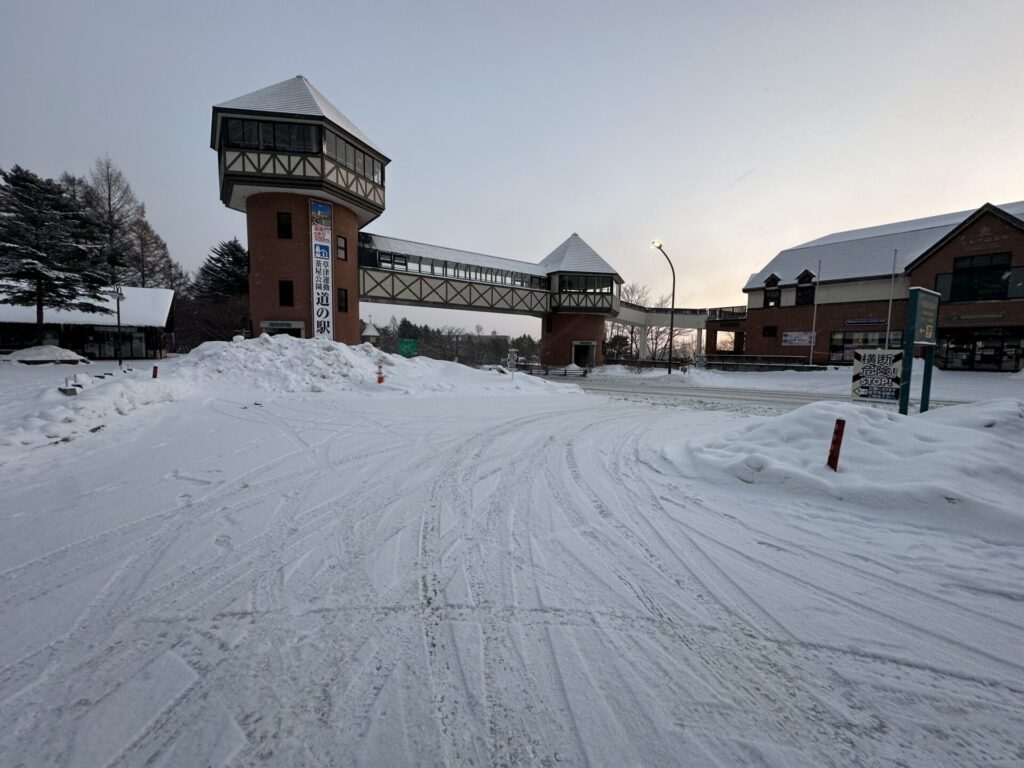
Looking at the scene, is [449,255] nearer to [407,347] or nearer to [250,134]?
[407,347]

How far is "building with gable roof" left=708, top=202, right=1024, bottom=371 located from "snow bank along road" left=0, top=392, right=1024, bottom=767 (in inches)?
1281

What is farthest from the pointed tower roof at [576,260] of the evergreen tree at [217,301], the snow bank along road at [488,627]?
the snow bank along road at [488,627]

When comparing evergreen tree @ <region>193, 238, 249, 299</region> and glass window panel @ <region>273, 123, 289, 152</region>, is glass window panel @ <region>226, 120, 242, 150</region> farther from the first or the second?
evergreen tree @ <region>193, 238, 249, 299</region>

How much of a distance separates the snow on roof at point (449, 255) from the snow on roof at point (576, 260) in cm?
137

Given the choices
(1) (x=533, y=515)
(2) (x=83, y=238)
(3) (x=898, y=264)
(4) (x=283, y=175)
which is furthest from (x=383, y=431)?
(3) (x=898, y=264)

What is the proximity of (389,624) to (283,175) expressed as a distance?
23.2m

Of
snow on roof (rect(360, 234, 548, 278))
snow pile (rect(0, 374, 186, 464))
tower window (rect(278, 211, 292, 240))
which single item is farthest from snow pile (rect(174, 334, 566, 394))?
snow on roof (rect(360, 234, 548, 278))

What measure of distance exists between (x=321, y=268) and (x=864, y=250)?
38947 millimetres

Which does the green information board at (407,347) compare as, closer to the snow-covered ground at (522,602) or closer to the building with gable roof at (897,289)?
the snow-covered ground at (522,602)

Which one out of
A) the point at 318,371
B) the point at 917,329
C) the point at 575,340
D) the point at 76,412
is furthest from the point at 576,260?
the point at 76,412

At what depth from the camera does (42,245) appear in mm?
21875

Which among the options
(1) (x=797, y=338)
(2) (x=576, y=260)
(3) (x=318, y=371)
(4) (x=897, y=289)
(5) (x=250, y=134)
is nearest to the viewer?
(3) (x=318, y=371)

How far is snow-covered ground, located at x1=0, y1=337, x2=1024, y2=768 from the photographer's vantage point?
75.4 inches

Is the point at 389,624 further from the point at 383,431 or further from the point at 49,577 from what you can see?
the point at 383,431
